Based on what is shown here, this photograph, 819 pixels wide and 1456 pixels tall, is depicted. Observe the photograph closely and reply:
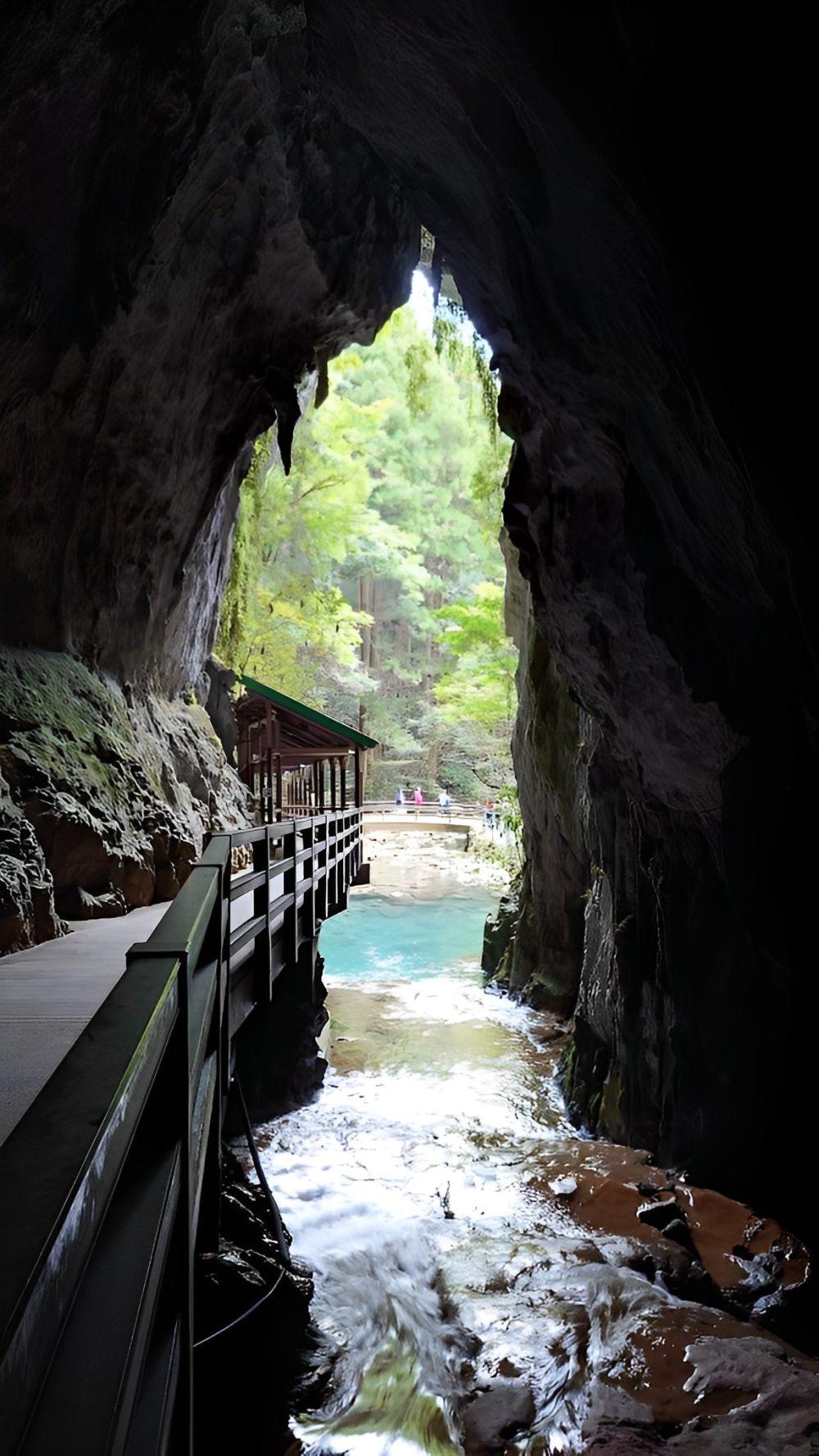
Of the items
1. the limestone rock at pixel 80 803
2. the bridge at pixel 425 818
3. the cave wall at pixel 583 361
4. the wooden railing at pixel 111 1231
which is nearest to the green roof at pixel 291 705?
the cave wall at pixel 583 361

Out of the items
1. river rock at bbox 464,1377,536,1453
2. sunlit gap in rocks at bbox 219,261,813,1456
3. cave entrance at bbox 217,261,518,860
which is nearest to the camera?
river rock at bbox 464,1377,536,1453

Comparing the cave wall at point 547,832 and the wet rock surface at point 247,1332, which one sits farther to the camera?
the cave wall at point 547,832

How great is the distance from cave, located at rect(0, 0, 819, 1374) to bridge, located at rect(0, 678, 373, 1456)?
107 inches

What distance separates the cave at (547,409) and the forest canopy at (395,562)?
6015mm

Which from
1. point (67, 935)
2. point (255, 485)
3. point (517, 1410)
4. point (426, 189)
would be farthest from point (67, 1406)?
point (255, 485)

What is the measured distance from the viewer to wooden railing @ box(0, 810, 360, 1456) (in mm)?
810

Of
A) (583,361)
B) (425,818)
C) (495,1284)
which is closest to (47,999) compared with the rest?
(495,1284)

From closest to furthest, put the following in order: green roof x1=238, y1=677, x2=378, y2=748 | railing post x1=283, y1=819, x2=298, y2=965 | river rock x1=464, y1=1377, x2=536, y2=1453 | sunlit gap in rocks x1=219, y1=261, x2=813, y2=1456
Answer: river rock x1=464, y1=1377, x2=536, y2=1453 < sunlit gap in rocks x1=219, y1=261, x2=813, y2=1456 < railing post x1=283, y1=819, x2=298, y2=965 < green roof x1=238, y1=677, x2=378, y2=748

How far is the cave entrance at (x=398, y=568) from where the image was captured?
64.5 feet

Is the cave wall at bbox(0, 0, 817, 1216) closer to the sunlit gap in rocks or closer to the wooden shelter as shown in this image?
the sunlit gap in rocks

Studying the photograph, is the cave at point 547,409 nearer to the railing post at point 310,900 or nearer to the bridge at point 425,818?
the railing post at point 310,900

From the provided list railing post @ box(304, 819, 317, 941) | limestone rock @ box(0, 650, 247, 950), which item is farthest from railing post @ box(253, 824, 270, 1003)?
railing post @ box(304, 819, 317, 941)

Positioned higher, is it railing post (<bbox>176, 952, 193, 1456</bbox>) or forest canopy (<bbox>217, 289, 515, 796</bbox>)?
forest canopy (<bbox>217, 289, 515, 796</bbox>)

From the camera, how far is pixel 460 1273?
6.42 metres
